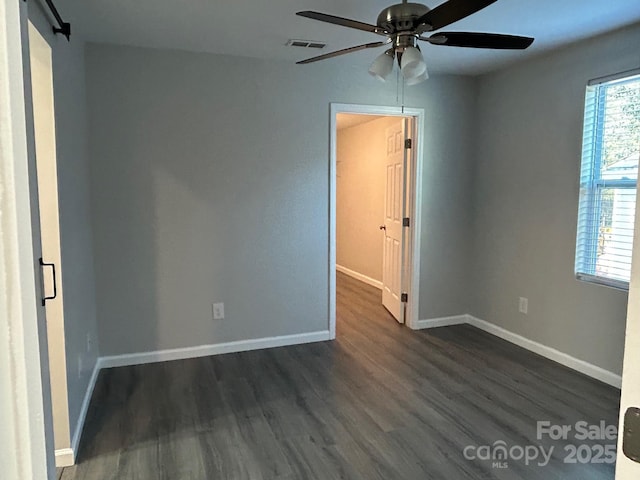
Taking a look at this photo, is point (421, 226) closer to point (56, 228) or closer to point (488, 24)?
point (488, 24)

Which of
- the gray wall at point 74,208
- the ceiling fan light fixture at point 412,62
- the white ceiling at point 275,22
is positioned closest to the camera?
the ceiling fan light fixture at point 412,62

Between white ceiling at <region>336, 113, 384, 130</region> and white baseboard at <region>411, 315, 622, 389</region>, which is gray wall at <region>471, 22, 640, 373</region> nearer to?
white baseboard at <region>411, 315, 622, 389</region>

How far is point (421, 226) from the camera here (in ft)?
14.5

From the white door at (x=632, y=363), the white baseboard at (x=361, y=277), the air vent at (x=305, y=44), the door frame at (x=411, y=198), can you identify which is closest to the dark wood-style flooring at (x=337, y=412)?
the door frame at (x=411, y=198)

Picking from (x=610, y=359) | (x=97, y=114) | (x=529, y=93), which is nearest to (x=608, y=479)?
(x=610, y=359)

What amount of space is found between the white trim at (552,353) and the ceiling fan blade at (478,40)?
2379 millimetres

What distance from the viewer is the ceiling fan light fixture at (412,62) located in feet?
7.11

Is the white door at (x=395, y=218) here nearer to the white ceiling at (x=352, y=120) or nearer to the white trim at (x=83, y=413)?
the white ceiling at (x=352, y=120)

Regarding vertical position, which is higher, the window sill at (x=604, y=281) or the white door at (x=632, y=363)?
the white door at (x=632, y=363)

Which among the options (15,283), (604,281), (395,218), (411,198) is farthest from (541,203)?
(15,283)

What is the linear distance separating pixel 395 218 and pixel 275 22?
7.80 ft

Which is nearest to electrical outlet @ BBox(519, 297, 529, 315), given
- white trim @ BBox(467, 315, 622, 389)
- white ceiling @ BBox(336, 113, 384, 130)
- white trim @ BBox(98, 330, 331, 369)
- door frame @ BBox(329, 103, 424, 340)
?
white trim @ BBox(467, 315, 622, 389)

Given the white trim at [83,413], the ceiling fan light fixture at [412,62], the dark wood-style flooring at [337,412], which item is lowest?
the dark wood-style flooring at [337,412]

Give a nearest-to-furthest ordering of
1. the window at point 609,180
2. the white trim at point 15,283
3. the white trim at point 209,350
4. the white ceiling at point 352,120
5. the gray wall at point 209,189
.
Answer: the white trim at point 15,283 < the window at point 609,180 < the gray wall at point 209,189 < the white trim at point 209,350 < the white ceiling at point 352,120
